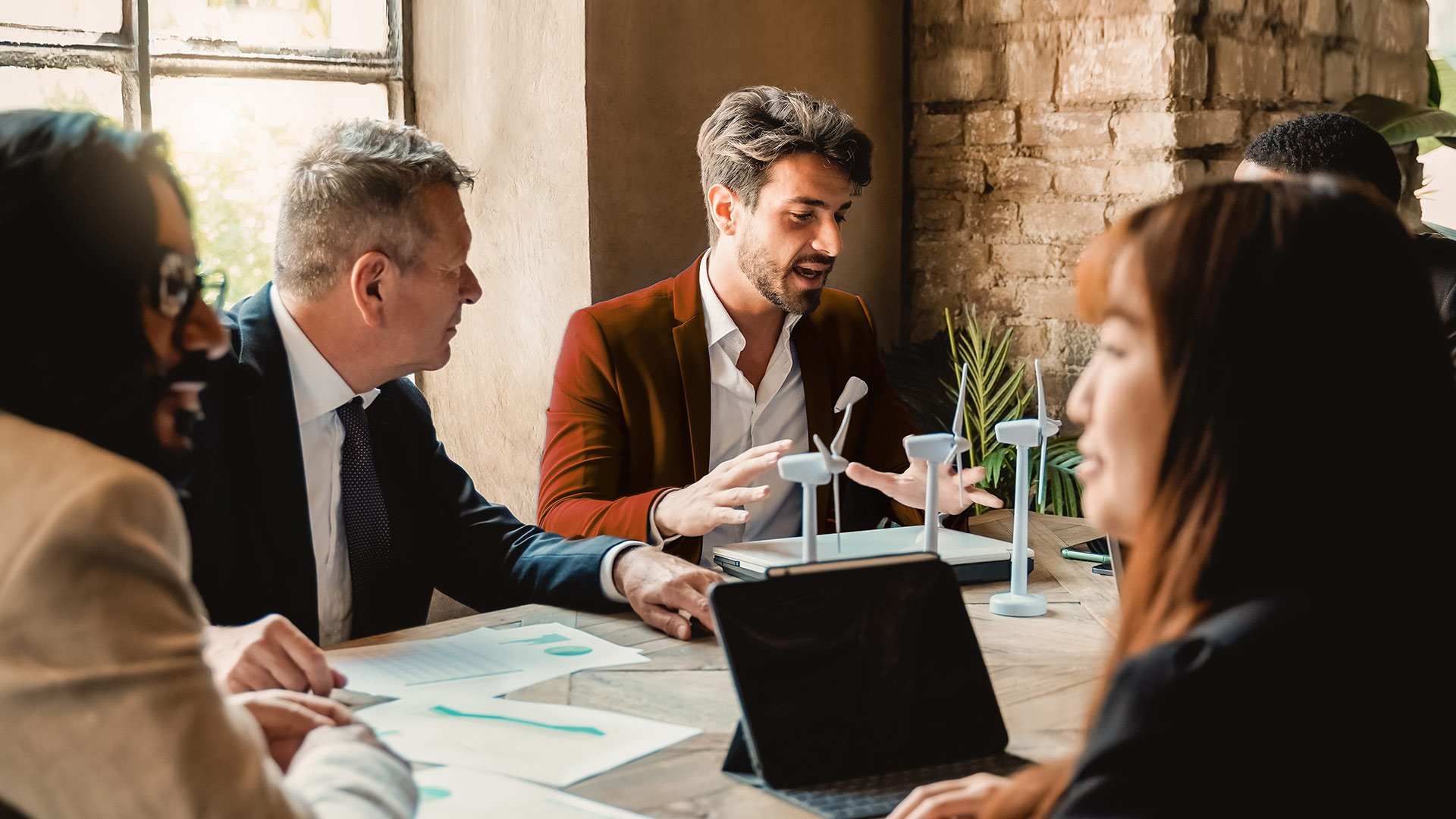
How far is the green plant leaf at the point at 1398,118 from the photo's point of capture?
408 cm

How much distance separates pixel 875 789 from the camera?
1353 millimetres

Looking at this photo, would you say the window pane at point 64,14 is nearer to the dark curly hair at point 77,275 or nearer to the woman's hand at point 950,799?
the dark curly hair at point 77,275

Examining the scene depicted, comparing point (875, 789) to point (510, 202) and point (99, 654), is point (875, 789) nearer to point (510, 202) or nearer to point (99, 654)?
point (99, 654)

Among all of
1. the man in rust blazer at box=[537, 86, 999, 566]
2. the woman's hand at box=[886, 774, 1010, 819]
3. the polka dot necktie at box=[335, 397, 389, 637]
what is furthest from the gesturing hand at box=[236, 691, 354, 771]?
the man in rust blazer at box=[537, 86, 999, 566]

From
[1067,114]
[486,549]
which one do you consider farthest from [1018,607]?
[1067,114]

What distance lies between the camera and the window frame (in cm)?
311

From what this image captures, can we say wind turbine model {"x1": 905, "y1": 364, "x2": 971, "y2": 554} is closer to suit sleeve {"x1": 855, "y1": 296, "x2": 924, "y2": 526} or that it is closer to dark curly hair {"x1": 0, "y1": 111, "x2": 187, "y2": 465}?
suit sleeve {"x1": 855, "y1": 296, "x2": 924, "y2": 526}

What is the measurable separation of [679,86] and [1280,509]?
9.44 ft

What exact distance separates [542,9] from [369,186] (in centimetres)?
133

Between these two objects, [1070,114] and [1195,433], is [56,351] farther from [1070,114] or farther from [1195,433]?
[1070,114]

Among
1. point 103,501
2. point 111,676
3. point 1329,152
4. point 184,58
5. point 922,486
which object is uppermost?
point 184,58

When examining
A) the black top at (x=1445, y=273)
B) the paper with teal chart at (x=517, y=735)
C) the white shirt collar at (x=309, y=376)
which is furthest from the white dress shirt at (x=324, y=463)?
the black top at (x=1445, y=273)

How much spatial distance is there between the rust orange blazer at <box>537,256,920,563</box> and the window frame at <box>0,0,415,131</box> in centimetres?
118

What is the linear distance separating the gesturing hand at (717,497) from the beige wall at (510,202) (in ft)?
3.71
